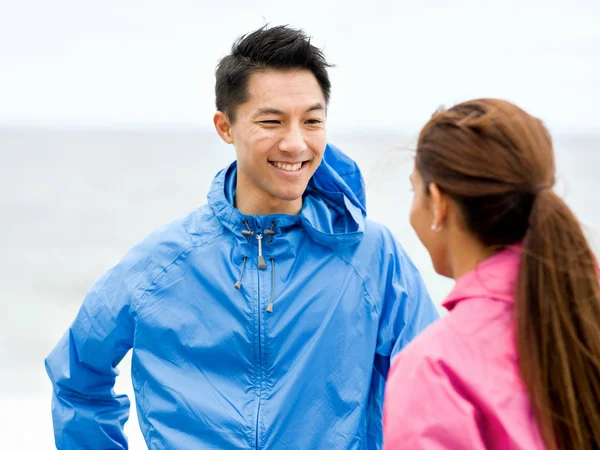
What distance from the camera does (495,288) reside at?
141 cm

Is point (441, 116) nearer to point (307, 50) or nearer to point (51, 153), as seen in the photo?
point (307, 50)

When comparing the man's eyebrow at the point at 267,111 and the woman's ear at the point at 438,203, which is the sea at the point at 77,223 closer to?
the woman's ear at the point at 438,203

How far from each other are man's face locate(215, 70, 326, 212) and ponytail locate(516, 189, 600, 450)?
0.86 meters

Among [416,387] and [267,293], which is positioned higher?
[416,387]

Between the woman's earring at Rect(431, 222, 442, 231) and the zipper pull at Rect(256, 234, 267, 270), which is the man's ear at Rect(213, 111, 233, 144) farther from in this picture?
the woman's earring at Rect(431, 222, 442, 231)

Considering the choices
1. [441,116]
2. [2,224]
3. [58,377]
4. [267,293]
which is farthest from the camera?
[2,224]

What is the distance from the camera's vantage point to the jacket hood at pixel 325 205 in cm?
219

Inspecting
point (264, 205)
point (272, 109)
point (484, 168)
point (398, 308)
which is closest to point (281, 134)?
point (272, 109)

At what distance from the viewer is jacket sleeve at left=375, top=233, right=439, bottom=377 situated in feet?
6.96

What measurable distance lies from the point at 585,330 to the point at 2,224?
405 inches

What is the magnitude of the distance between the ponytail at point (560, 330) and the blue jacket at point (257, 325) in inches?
29.5

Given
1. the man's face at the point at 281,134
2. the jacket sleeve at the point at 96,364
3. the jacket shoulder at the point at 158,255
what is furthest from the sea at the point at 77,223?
the jacket sleeve at the point at 96,364

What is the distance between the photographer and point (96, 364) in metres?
2.27

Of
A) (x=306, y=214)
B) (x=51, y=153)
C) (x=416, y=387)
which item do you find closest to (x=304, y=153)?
(x=306, y=214)
